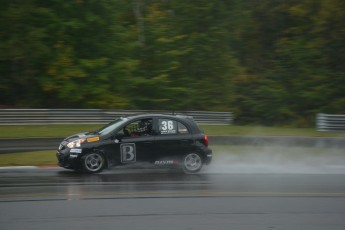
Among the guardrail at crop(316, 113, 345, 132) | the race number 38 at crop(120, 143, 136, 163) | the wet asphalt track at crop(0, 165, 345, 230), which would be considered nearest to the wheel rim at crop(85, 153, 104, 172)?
the wet asphalt track at crop(0, 165, 345, 230)

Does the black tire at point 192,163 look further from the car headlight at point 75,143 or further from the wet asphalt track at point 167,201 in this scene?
the car headlight at point 75,143

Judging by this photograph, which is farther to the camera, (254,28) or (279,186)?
(254,28)

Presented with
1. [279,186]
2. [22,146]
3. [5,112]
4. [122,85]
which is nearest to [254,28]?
[122,85]

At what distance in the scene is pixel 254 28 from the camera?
4156 centimetres

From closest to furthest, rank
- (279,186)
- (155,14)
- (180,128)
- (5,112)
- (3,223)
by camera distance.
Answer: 1. (3,223)
2. (279,186)
3. (180,128)
4. (5,112)
5. (155,14)

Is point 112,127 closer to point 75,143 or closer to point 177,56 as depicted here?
point 75,143

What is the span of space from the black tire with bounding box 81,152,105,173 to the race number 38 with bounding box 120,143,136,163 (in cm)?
52

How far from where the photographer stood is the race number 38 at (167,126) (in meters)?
13.6

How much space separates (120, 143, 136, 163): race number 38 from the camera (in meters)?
13.0

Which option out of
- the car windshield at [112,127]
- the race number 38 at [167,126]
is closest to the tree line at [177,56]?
the car windshield at [112,127]

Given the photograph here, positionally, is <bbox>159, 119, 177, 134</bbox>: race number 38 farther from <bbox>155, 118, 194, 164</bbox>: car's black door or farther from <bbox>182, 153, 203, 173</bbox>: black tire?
<bbox>182, 153, 203, 173</bbox>: black tire

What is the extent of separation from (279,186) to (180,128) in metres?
3.21

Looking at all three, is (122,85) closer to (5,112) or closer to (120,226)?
(5,112)

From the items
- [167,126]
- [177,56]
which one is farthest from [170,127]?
[177,56]
